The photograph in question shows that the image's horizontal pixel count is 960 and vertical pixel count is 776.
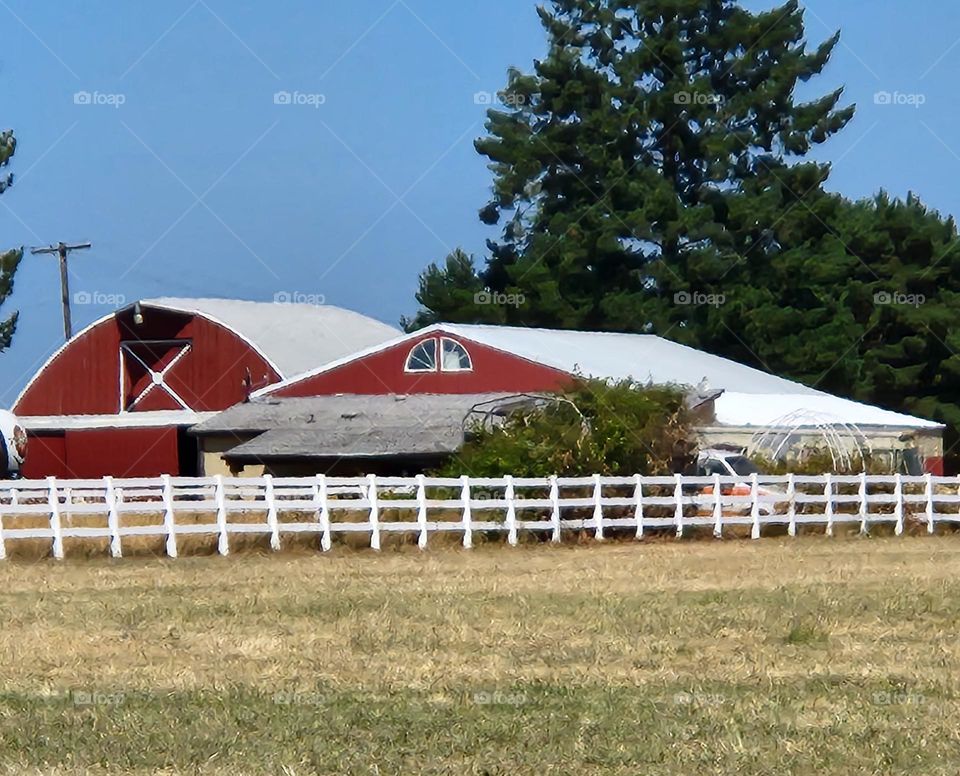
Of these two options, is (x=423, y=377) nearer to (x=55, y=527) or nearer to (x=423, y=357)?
(x=423, y=357)

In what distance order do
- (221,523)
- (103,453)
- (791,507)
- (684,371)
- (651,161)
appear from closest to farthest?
(221,523)
(791,507)
(103,453)
(684,371)
(651,161)

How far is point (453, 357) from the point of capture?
4466 cm

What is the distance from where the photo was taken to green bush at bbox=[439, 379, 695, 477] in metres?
32.9

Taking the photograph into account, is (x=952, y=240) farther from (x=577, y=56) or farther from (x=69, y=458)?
(x=69, y=458)

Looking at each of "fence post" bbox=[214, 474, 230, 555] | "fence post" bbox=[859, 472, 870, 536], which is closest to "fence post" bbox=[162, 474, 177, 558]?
"fence post" bbox=[214, 474, 230, 555]

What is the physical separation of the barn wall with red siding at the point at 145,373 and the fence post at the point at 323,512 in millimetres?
21614

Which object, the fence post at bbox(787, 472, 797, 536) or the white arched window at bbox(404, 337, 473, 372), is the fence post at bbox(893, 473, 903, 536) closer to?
the fence post at bbox(787, 472, 797, 536)

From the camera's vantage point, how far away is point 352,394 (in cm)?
4494

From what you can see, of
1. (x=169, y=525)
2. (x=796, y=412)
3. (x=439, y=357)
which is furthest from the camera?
(x=439, y=357)

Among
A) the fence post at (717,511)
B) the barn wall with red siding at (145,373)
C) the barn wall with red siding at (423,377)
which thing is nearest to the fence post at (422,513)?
the fence post at (717,511)

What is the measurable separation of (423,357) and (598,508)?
48.9ft

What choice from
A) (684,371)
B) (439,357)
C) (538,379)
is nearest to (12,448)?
(439,357)

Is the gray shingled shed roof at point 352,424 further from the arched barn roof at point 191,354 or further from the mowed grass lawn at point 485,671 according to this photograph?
the mowed grass lawn at point 485,671

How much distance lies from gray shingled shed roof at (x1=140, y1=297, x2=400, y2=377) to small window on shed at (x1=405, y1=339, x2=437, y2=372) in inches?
225
